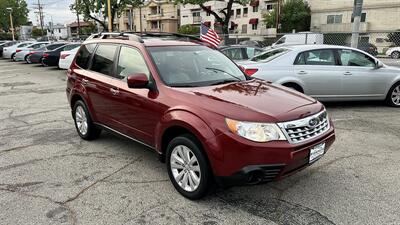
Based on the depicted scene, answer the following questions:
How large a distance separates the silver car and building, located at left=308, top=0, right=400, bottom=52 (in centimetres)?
3727

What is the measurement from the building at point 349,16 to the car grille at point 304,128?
139ft

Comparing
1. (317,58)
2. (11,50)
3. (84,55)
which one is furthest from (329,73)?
(11,50)

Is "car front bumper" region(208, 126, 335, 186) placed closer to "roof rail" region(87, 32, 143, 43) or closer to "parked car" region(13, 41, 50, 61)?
"roof rail" region(87, 32, 143, 43)

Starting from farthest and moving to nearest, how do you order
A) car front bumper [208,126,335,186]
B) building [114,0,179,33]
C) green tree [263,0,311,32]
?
building [114,0,179,33] → green tree [263,0,311,32] → car front bumper [208,126,335,186]

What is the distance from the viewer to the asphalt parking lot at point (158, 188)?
3.58 m

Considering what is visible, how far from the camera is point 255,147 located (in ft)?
10.9

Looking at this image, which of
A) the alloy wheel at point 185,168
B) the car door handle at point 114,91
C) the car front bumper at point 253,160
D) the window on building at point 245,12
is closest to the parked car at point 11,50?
the car door handle at point 114,91

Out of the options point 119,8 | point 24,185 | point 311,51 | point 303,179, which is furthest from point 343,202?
point 119,8

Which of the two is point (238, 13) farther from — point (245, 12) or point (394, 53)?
point (394, 53)

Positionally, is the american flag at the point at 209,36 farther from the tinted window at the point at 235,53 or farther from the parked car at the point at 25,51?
the parked car at the point at 25,51

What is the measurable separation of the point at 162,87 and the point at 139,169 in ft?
4.21

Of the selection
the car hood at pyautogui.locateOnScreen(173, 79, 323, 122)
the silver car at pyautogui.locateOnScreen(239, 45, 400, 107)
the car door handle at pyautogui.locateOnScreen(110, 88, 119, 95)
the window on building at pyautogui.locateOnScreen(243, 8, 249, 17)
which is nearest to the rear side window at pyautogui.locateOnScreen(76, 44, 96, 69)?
the car door handle at pyautogui.locateOnScreen(110, 88, 119, 95)

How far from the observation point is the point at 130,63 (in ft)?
15.9

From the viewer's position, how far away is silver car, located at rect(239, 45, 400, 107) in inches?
308
